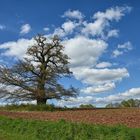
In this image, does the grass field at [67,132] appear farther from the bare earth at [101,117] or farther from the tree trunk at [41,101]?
the tree trunk at [41,101]

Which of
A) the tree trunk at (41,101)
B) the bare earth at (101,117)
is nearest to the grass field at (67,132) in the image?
the bare earth at (101,117)

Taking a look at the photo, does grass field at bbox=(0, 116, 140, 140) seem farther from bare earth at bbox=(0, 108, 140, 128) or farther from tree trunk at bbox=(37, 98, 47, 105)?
tree trunk at bbox=(37, 98, 47, 105)

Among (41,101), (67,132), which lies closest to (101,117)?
(67,132)

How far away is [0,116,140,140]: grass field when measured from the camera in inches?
635

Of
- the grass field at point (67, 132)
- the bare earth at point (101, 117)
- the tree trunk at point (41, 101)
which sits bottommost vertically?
the grass field at point (67, 132)

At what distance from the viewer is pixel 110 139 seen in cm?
1562

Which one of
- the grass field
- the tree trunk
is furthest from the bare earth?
the tree trunk

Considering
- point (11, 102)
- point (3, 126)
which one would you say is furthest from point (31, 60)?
point (3, 126)

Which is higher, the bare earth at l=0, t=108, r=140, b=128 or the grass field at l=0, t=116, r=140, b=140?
the bare earth at l=0, t=108, r=140, b=128

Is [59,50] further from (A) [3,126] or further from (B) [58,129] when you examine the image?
(B) [58,129]

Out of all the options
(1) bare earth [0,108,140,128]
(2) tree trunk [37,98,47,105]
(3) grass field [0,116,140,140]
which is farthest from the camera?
(2) tree trunk [37,98,47,105]

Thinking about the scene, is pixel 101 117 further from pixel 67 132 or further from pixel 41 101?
pixel 41 101

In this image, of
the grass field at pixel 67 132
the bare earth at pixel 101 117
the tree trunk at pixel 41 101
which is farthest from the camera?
the tree trunk at pixel 41 101

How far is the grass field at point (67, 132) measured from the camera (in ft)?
52.9
